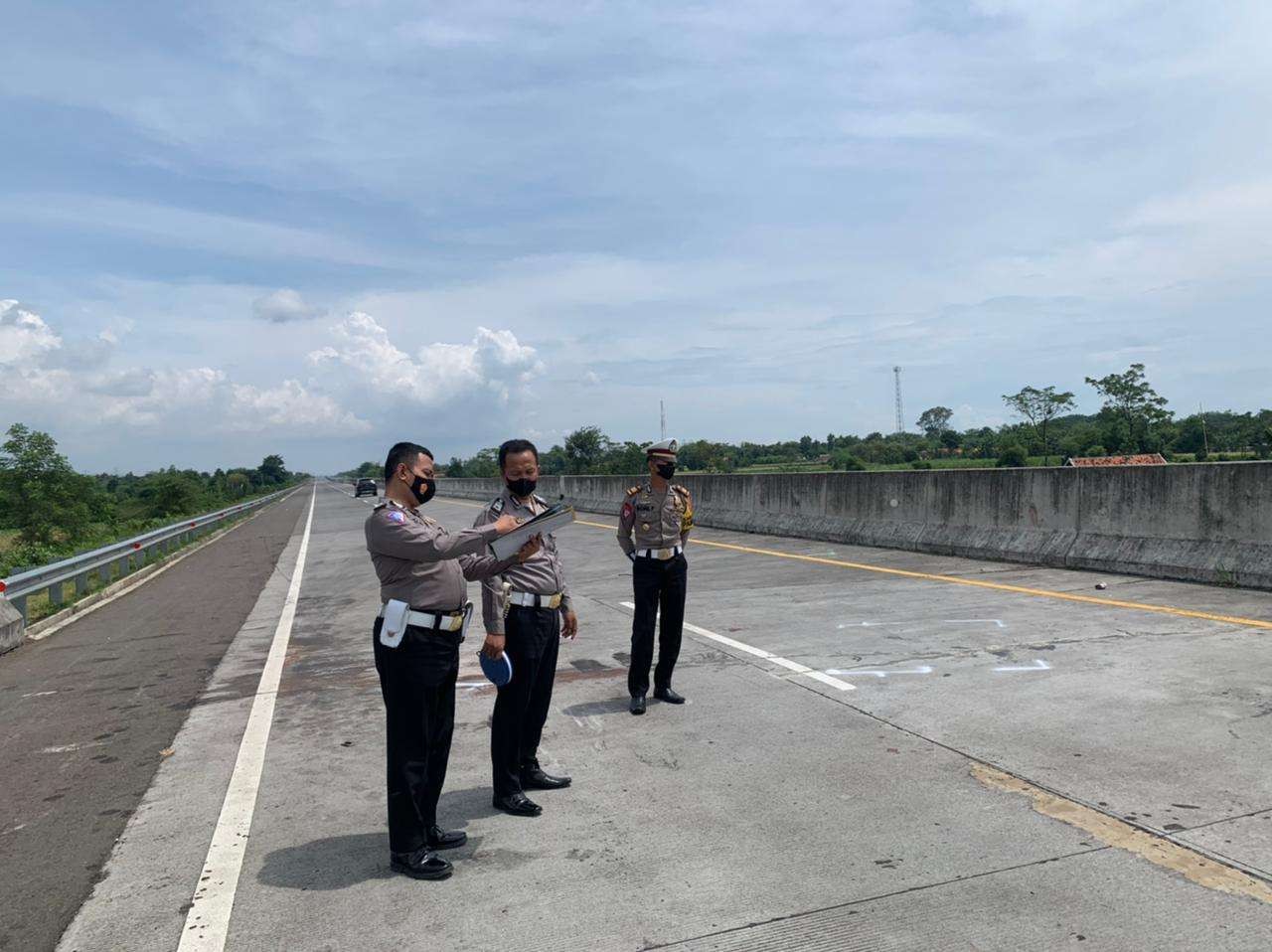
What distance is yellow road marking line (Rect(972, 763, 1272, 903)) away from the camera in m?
3.71


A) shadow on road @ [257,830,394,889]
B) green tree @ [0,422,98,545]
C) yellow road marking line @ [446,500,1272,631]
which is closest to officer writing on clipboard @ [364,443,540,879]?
shadow on road @ [257,830,394,889]

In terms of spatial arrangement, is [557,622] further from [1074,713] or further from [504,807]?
[1074,713]

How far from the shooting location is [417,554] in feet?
13.8

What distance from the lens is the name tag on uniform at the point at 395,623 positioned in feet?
14.0

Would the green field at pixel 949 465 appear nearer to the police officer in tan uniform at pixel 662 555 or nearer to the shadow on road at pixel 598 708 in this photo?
the police officer in tan uniform at pixel 662 555

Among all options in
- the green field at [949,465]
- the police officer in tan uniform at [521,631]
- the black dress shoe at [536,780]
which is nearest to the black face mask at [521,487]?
the police officer in tan uniform at [521,631]

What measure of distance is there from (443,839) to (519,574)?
4.34 ft

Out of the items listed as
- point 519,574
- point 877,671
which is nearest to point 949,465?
point 877,671

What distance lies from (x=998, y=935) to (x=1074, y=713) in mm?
2981

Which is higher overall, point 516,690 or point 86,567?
point 516,690

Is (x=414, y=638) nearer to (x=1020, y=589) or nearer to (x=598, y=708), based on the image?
(x=598, y=708)

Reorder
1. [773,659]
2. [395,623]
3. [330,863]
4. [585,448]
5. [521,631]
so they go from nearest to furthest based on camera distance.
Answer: [395,623], [330,863], [521,631], [773,659], [585,448]

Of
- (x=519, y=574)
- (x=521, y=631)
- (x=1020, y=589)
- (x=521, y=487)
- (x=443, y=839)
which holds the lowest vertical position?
(x=443, y=839)

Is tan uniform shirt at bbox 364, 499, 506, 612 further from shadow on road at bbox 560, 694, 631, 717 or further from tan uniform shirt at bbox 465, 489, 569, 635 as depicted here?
shadow on road at bbox 560, 694, 631, 717
